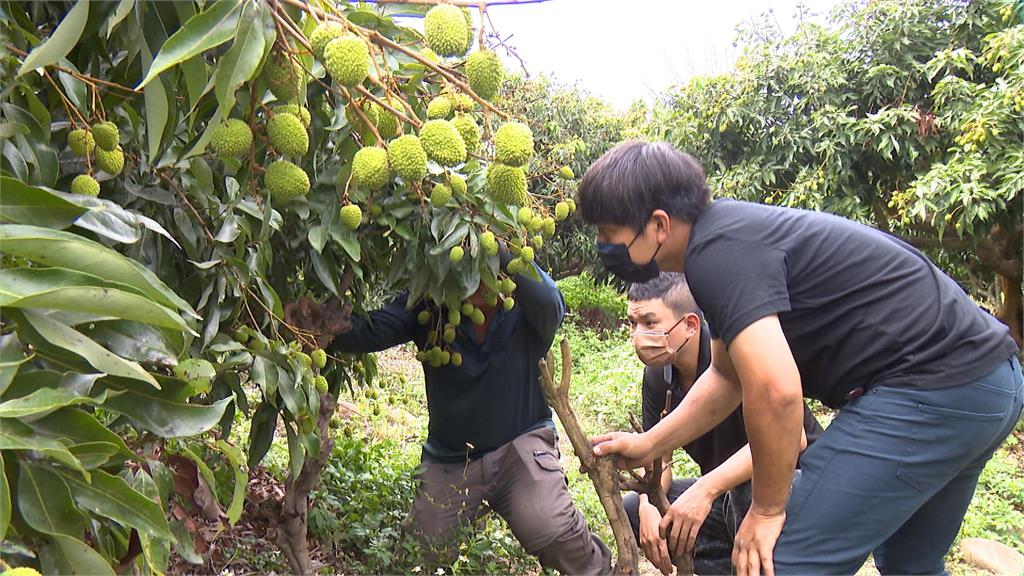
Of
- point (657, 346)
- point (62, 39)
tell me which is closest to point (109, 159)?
point (62, 39)

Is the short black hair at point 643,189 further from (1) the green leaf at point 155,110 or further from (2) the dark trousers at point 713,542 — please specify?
(2) the dark trousers at point 713,542

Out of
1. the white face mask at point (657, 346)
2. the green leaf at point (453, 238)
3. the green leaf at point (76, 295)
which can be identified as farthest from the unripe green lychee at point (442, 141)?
the white face mask at point (657, 346)

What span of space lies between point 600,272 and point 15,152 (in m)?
6.90

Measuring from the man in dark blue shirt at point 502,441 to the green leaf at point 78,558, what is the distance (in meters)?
1.60

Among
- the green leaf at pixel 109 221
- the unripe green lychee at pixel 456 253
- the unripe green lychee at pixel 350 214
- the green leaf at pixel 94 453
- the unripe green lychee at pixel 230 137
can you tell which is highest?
the unripe green lychee at pixel 230 137

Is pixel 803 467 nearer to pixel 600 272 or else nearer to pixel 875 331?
pixel 875 331

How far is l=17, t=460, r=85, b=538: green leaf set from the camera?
88cm

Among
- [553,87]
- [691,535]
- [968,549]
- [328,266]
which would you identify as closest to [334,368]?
[328,266]

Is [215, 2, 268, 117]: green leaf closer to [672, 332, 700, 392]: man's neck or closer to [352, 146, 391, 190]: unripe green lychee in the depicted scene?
[352, 146, 391, 190]: unripe green lychee

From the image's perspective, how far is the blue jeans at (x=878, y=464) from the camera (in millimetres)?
1558

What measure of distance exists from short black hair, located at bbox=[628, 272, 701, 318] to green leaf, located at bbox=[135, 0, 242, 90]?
4.87 feet

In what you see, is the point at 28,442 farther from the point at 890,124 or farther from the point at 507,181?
the point at 890,124

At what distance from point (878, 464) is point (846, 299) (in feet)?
1.01

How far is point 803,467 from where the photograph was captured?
5.36 feet
